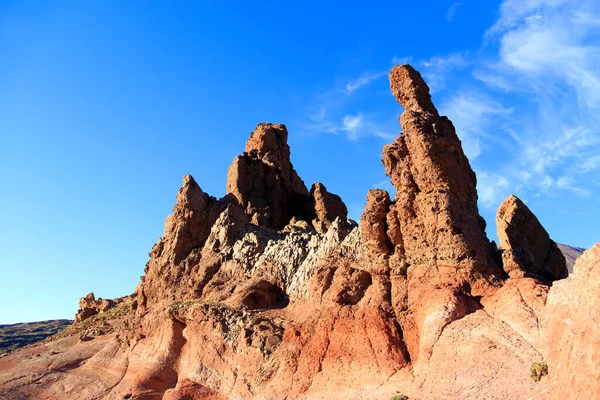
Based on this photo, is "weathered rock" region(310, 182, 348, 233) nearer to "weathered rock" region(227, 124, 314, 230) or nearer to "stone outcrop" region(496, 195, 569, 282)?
"weathered rock" region(227, 124, 314, 230)

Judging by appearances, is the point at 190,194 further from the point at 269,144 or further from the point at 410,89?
the point at 410,89

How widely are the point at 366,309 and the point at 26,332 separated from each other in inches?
3746

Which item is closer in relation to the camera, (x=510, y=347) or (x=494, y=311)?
(x=510, y=347)

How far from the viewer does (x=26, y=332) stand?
105 metres

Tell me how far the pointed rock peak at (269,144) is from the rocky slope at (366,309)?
38.0 ft

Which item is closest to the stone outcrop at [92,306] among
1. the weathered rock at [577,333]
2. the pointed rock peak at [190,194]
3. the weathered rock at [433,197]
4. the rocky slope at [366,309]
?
the rocky slope at [366,309]

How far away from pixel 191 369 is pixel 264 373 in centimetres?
610

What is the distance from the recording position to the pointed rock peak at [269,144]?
58625 millimetres

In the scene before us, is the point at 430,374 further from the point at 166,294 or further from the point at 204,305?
the point at 166,294

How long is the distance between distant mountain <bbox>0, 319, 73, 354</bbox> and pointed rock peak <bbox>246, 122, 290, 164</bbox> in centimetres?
4670

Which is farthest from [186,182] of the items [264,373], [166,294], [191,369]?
[264,373]

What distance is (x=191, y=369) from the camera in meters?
34.0

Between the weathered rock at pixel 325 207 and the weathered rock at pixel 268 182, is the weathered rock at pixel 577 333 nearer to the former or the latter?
the weathered rock at pixel 325 207

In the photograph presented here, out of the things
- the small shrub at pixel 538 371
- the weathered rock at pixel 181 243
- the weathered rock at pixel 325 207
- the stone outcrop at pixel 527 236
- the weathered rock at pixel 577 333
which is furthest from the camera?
the weathered rock at pixel 325 207
